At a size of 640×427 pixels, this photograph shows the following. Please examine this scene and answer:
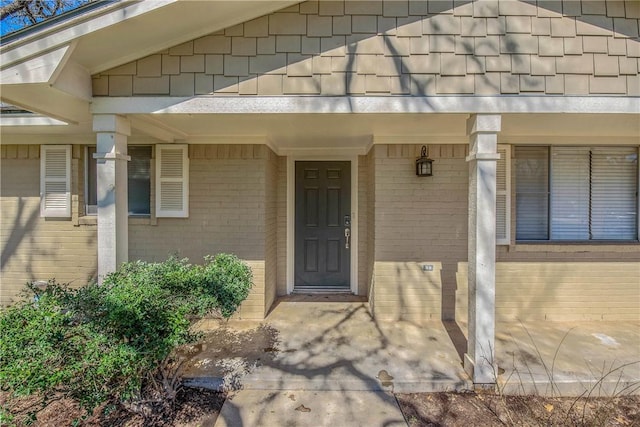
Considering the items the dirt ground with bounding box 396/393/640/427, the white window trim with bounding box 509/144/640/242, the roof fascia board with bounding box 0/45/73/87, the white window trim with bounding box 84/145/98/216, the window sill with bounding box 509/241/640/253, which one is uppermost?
the roof fascia board with bounding box 0/45/73/87

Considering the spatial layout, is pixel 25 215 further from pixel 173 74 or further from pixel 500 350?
pixel 500 350

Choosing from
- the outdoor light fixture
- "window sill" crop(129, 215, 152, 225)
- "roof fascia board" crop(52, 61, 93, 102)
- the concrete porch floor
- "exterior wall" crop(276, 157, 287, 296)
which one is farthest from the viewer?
"exterior wall" crop(276, 157, 287, 296)

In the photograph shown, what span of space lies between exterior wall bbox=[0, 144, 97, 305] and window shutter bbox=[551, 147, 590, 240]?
6326mm

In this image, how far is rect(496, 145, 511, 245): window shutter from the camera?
417 centimetres

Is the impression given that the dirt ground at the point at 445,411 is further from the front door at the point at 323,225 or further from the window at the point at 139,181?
the front door at the point at 323,225

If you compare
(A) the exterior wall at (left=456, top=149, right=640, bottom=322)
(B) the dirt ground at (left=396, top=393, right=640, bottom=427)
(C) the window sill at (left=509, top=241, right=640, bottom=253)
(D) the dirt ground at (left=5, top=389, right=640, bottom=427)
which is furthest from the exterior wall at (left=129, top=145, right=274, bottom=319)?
(C) the window sill at (left=509, top=241, right=640, bottom=253)

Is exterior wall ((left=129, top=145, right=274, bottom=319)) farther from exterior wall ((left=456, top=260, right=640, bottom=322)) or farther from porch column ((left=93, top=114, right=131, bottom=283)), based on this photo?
exterior wall ((left=456, top=260, right=640, bottom=322))

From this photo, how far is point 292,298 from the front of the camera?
490 centimetres

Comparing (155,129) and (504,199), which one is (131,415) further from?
(504,199)

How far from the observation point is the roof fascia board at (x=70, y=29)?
89.7 inches

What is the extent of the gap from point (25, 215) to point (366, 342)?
4.92 meters

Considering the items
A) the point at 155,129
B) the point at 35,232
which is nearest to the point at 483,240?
the point at 155,129

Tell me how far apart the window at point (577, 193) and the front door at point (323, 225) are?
2445 mm

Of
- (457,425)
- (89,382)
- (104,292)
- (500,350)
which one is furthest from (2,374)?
(500,350)
